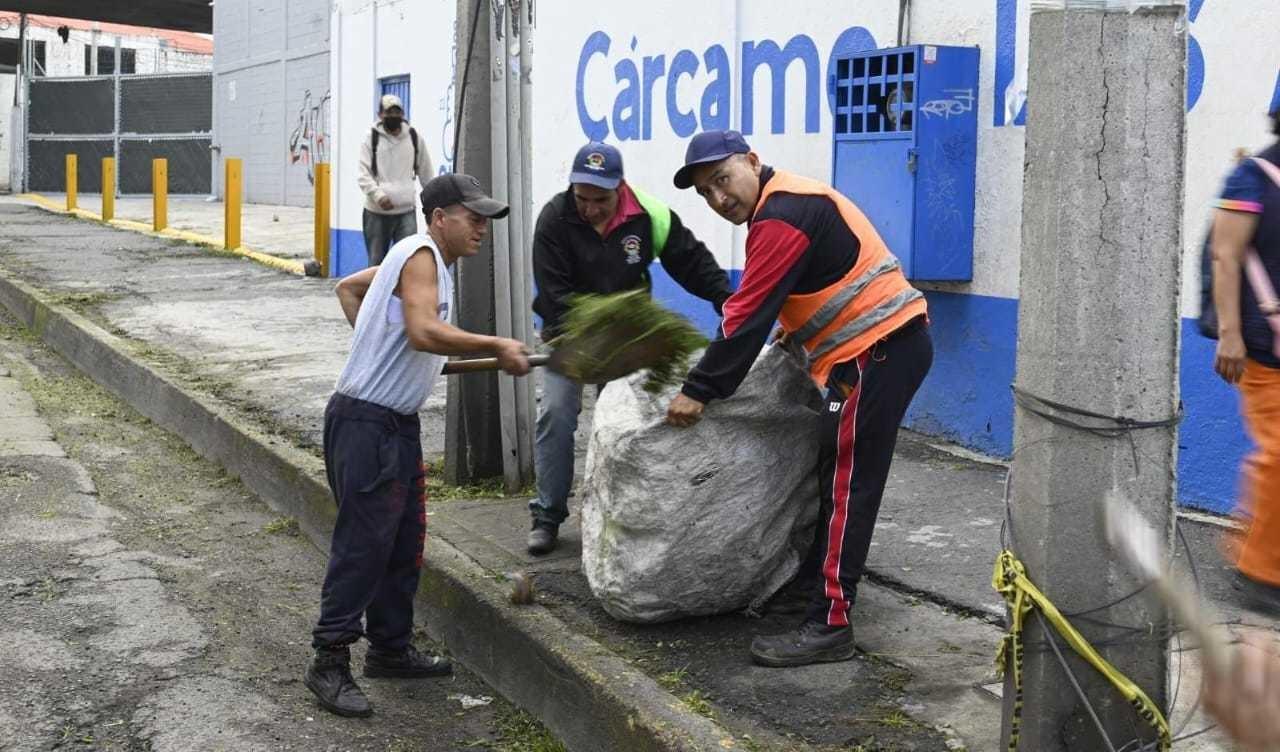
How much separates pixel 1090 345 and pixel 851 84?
4.52 metres

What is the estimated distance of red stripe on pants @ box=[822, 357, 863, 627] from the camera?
484 centimetres

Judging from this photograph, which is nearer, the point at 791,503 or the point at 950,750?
the point at 950,750

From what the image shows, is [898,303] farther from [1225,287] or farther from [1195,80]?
[1195,80]

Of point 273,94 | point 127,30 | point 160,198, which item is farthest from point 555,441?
point 127,30

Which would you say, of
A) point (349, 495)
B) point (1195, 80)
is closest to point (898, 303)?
point (349, 495)

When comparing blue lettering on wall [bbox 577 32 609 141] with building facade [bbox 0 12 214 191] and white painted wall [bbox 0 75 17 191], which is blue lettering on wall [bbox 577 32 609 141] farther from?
white painted wall [bbox 0 75 17 191]

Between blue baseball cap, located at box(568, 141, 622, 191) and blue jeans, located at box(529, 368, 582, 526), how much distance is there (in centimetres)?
80

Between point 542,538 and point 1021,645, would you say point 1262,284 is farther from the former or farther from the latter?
point 542,538

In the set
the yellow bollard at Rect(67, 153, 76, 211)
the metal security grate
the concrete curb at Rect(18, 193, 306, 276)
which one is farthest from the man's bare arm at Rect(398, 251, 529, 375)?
the yellow bollard at Rect(67, 153, 76, 211)

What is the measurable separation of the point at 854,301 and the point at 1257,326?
1225mm

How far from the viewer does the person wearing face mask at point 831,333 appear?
4824 mm

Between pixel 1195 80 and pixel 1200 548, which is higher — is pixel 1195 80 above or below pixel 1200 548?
Answer: above

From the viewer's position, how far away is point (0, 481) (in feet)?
26.5

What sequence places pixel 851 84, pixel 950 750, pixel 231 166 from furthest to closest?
pixel 231 166, pixel 851 84, pixel 950 750
